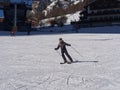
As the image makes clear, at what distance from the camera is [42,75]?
15.0m

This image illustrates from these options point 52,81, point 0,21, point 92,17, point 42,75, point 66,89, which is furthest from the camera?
point 92,17

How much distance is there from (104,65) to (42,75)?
4222 millimetres

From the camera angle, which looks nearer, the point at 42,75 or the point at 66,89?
the point at 66,89

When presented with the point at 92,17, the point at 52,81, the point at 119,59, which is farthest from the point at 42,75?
the point at 92,17

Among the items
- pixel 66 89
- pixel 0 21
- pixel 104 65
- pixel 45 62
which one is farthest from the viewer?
pixel 0 21

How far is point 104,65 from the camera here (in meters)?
17.9

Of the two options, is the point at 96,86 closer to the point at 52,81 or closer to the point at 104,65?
the point at 52,81

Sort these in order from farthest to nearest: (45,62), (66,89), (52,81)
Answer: (45,62)
(52,81)
(66,89)

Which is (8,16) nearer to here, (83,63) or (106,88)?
(83,63)

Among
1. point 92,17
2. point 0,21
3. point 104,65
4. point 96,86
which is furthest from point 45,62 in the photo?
point 92,17

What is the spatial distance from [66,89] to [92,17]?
7469cm

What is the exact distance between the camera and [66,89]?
40.0ft

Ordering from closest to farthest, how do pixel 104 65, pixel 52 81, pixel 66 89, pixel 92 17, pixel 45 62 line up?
pixel 66 89 → pixel 52 81 → pixel 104 65 → pixel 45 62 → pixel 92 17

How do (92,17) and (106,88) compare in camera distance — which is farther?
(92,17)
